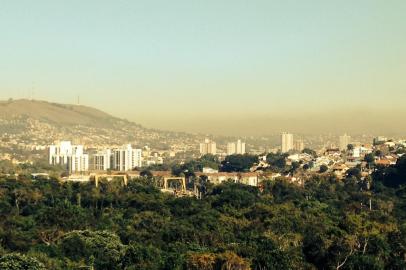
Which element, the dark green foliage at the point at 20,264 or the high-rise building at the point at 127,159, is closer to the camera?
the dark green foliage at the point at 20,264

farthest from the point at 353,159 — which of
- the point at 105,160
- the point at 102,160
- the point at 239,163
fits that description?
the point at 102,160

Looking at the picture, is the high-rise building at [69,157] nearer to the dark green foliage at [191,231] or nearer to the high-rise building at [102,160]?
the high-rise building at [102,160]

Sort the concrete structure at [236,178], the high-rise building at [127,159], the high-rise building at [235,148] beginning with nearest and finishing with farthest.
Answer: the concrete structure at [236,178], the high-rise building at [127,159], the high-rise building at [235,148]

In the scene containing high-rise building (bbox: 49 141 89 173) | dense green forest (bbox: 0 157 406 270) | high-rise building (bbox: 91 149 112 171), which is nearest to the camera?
dense green forest (bbox: 0 157 406 270)

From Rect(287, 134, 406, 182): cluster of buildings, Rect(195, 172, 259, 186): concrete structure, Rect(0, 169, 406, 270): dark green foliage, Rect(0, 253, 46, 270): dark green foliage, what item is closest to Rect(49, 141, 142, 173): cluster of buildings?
Rect(287, 134, 406, 182): cluster of buildings

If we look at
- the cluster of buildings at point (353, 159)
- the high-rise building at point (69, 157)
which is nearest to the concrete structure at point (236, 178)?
the cluster of buildings at point (353, 159)

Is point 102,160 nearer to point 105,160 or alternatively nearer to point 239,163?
point 105,160

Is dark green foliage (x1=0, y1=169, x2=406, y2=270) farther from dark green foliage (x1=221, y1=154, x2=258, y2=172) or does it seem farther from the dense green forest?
dark green foliage (x1=221, y1=154, x2=258, y2=172)
